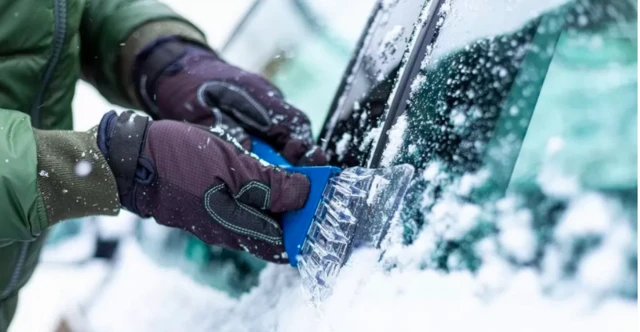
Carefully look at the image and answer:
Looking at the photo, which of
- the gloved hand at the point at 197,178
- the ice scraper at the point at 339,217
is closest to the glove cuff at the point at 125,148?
the gloved hand at the point at 197,178

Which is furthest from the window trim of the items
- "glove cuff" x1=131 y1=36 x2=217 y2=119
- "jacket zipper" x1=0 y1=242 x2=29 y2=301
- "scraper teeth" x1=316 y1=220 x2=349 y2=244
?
"jacket zipper" x1=0 y1=242 x2=29 y2=301

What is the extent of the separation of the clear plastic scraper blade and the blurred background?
0.32m

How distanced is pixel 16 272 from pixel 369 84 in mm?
713

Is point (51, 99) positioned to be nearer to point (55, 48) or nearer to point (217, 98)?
point (55, 48)

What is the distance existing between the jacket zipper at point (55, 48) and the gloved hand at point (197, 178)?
26 centimetres

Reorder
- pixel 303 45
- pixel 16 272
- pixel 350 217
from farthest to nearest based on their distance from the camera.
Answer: pixel 303 45, pixel 16 272, pixel 350 217

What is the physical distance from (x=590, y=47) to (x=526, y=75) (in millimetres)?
76

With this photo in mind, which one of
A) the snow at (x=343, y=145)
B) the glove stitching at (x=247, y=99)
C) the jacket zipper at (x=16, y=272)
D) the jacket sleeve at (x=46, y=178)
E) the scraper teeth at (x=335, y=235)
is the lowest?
the jacket zipper at (x=16, y=272)

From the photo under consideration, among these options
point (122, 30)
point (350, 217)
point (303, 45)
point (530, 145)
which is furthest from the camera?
point (303, 45)

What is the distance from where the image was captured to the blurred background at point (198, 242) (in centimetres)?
118

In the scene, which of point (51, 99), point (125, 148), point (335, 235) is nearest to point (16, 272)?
point (51, 99)

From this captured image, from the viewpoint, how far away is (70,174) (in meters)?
0.79

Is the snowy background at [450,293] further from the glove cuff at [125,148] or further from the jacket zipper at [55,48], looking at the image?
the jacket zipper at [55,48]

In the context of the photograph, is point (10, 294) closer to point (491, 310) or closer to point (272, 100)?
point (272, 100)
